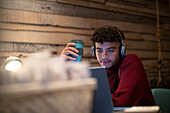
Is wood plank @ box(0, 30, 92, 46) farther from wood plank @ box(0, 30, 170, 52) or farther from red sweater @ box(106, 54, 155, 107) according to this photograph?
red sweater @ box(106, 54, 155, 107)

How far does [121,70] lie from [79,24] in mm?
1402

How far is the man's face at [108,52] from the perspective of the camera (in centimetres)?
153

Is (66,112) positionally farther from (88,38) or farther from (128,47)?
(128,47)

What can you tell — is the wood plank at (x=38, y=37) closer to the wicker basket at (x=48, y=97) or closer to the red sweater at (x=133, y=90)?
the red sweater at (x=133, y=90)

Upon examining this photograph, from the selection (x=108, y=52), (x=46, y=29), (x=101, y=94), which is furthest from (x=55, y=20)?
(x=101, y=94)

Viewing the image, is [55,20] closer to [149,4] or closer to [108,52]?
[108,52]

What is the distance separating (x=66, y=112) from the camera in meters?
0.36

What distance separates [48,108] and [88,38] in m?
2.36

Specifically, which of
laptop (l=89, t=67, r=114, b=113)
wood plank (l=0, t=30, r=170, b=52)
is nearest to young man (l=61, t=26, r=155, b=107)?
laptop (l=89, t=67, r=114, b=113)

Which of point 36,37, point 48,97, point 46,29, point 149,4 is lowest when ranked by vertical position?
point 48,97

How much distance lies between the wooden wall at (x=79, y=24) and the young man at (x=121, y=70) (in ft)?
3.24

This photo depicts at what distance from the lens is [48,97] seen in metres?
0.33

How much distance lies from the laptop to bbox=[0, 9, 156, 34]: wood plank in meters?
1.82

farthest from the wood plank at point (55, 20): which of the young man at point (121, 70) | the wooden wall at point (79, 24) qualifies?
the young man at point (121, 70)
